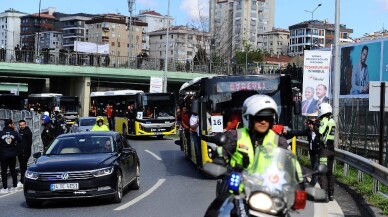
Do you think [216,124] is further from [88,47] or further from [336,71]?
[88,47]

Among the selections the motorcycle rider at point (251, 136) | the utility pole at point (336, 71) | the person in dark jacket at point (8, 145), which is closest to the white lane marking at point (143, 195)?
the person in dark jacket at point (8, 145)

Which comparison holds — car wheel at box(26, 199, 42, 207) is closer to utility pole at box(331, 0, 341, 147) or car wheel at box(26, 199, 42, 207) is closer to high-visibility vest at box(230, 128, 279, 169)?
high-visibility vest at box(230, 128, 279, 169)

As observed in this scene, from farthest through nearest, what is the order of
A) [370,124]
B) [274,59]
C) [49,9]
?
[49,9] → [274,59] → [370,124]

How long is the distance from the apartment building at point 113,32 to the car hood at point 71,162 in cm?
15084

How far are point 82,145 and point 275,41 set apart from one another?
179531 millimetres

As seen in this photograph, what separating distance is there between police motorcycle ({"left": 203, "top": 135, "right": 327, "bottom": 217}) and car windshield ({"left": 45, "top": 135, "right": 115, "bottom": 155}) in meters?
8.86

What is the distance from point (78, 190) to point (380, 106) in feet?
21.9

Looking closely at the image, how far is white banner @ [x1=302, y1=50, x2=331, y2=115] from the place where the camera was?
21766mm

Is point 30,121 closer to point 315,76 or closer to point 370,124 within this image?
point 315,76

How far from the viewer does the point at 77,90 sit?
65188mm

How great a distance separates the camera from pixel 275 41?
625 ft

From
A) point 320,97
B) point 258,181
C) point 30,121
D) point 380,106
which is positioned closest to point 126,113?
point 30,121

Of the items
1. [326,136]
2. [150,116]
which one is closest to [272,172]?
[326,136]

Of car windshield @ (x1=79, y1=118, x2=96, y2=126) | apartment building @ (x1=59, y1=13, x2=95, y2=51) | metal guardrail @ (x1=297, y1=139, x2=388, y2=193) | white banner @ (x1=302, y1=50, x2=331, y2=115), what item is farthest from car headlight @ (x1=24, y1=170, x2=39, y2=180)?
apartment building @ (x1=59, y1=13, x2=95, y2=51)
